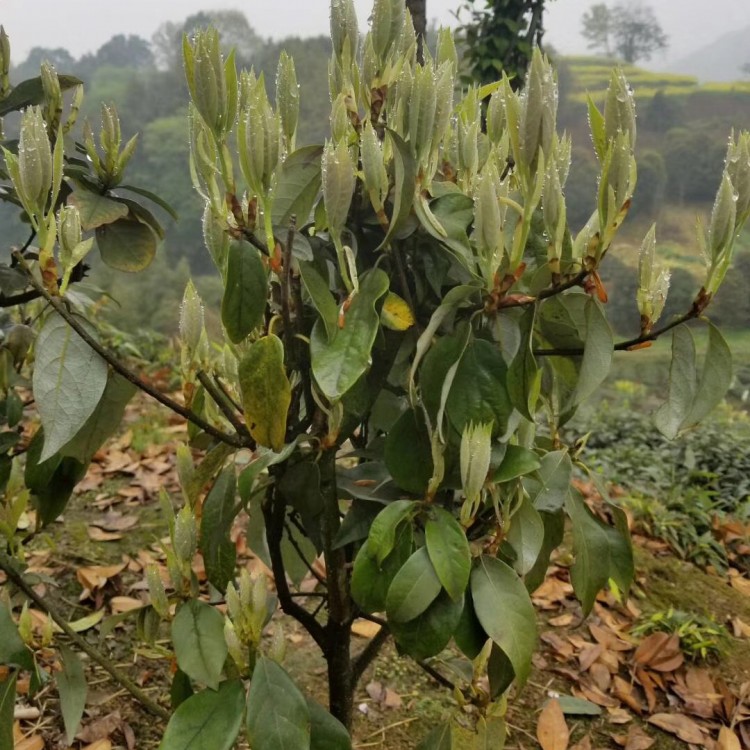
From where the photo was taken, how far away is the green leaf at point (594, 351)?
490mm

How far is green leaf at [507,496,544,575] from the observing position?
59 cm

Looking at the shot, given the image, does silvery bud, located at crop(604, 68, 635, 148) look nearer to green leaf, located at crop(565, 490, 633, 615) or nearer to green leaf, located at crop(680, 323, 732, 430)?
green leaf, located at crop(680, 323, 732, 430)

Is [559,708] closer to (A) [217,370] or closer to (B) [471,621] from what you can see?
(B) [471,621]

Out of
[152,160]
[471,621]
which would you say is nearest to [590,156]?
[152,160]

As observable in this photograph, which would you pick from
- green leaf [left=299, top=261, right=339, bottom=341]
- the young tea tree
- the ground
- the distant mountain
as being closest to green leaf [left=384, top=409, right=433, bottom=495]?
the young tea tree

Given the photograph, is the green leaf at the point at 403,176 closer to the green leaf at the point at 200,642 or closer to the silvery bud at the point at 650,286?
the silvery bud at the point at 650,286

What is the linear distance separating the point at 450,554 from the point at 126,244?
536 millimetres

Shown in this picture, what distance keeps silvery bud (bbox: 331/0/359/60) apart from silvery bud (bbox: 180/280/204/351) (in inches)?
9.3

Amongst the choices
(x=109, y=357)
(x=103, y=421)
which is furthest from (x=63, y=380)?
(x=103, y=421)

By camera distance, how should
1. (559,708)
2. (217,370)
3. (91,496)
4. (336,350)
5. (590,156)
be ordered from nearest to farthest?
(336,350) < (217,370) < (559,708) < (91,496) < (590,156)

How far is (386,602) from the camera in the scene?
52 cm

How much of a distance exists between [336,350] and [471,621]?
25cm

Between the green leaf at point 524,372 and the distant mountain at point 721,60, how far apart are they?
15.5ft

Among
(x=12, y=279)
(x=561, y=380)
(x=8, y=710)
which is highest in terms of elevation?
(x=12, y=279)
